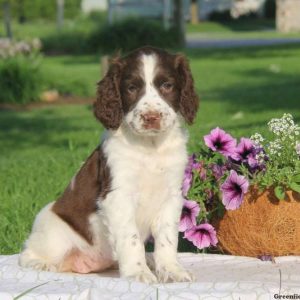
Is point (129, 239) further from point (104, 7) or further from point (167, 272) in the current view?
point (104, 7)

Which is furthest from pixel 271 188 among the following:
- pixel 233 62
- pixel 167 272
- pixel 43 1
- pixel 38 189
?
pixel 43 1

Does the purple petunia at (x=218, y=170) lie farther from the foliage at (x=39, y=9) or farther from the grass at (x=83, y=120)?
the foliage at (x=39, y=9)

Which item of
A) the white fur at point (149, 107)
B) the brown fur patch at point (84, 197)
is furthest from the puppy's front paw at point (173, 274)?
the white fur at point (149, 107)

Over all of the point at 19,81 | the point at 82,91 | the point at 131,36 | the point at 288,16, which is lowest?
the point at 288,16

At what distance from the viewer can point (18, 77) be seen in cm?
2009

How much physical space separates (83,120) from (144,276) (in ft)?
38.3

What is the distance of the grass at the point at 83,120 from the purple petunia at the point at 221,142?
165cm

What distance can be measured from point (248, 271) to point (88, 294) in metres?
1.19

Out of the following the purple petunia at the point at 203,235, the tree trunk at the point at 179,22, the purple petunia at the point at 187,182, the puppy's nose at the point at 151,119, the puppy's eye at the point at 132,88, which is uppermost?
the puppy's eye at the point at 132,88

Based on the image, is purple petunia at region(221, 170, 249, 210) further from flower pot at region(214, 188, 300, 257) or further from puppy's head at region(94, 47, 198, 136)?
puppy's head at region(94, 47, 198, 136)

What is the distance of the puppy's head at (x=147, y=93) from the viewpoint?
5.01 metres

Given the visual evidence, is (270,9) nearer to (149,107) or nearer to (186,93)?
(186,93)

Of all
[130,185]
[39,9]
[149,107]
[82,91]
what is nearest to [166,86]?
[149,107]

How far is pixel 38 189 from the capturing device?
27.7 feet
